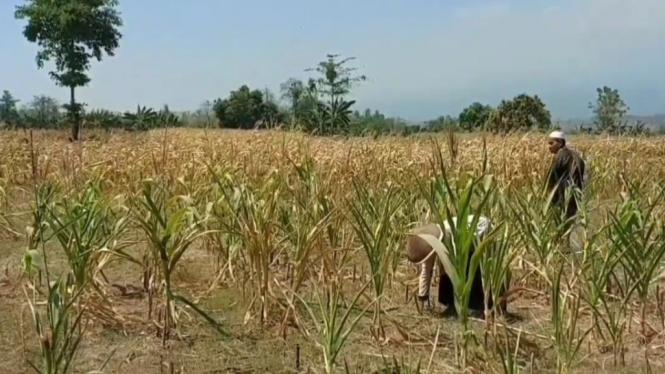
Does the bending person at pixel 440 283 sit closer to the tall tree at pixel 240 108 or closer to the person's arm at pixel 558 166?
the person's arm at pixel 558 166

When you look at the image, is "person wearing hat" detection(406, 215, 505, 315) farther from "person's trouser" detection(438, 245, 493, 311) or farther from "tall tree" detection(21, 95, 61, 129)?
"tall tree" detection(21, 95, 61, 129)

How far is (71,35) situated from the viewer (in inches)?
985

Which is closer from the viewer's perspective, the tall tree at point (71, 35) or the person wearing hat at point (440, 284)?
the person wearing hat at point (440, 284)

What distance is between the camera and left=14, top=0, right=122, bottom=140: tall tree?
25.0m

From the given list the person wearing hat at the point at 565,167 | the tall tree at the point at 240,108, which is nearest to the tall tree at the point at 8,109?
the tall tree at the point at 240,108

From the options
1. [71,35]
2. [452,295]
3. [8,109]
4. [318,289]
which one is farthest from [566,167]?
[8,109]

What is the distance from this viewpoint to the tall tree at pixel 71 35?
985 inches

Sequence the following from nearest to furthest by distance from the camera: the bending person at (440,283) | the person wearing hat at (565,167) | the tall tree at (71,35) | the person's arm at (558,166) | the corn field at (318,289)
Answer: the corn field at (318,289), the bending person at (440,283), the person wearing hat at (565,167), the person's arm at (558,166), the tall tree at (71,35)


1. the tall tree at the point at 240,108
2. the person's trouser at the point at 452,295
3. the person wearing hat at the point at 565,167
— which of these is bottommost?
the person's trouser at the point at 452,295

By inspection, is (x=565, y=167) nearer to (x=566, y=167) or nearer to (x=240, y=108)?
(x=566, y=167)

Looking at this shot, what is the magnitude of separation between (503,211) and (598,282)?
0.92 m

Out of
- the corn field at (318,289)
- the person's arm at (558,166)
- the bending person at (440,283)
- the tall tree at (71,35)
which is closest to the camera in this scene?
the corn field at (318,289)

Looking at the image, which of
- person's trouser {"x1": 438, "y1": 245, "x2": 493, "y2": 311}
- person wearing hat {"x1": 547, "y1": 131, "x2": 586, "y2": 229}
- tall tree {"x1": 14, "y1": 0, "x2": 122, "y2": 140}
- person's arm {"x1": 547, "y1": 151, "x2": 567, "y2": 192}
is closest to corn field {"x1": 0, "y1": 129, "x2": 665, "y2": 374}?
person's trouser {"x1": 438, "y1": 245, "x2": 493, "y2": 311}

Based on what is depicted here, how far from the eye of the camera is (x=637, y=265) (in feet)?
10.8
